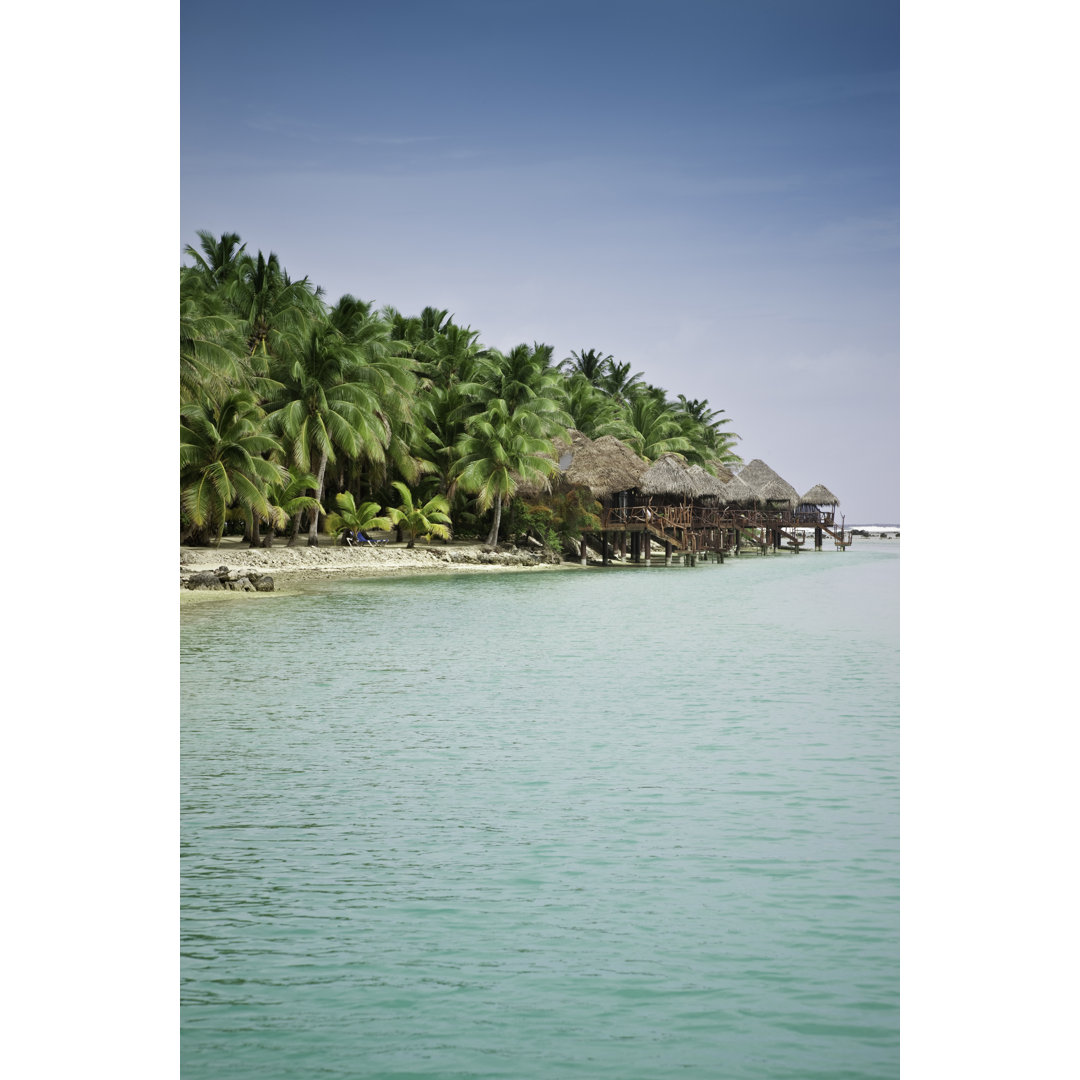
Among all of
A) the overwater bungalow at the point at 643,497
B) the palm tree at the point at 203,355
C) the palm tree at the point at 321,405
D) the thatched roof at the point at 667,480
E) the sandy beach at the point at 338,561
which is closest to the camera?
the palm tree at the point at 203,355

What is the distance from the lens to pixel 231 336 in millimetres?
16719

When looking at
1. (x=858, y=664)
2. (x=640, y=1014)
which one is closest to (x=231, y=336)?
(x=858, y=664)

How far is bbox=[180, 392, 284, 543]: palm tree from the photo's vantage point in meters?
15.0

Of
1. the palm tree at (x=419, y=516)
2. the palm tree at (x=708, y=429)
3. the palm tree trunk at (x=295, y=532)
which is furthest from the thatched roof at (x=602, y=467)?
the palm tree at (x=708, y=429)

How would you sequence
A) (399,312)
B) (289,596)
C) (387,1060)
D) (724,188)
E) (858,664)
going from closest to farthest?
(387,1060)
(858,664)
(724,188)
(289,596)
(399,312)

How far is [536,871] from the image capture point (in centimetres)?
345

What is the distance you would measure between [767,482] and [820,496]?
11.7 feet

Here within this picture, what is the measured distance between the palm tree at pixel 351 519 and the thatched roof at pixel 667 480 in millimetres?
6251

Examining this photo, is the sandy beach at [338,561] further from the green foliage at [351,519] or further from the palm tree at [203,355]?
the palm tree at [203,355]

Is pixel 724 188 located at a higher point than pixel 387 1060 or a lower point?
higher

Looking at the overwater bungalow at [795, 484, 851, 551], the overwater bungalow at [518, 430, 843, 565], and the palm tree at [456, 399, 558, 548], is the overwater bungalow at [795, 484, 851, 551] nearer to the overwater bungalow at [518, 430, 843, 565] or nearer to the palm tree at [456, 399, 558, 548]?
the overwater bungalow at [518, 430, 843, 565]

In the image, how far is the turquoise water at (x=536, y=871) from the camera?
237 cm
